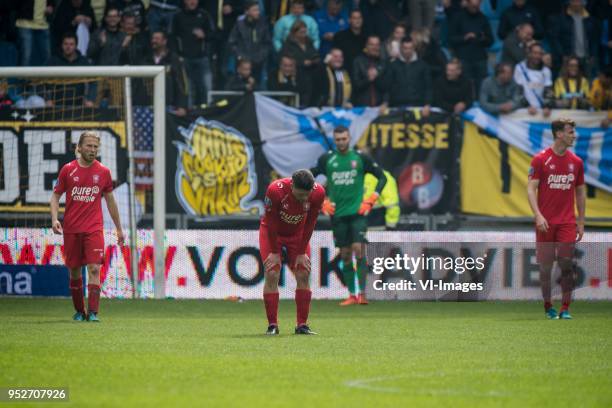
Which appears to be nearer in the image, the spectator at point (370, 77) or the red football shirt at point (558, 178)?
the red football shirt at point (558, 178)

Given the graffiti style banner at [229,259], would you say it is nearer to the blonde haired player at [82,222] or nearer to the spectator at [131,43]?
the spectator at [131,43]

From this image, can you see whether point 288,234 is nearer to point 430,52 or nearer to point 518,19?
point 430,52

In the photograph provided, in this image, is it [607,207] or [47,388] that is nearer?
[47,388]

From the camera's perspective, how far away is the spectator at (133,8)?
2128cm

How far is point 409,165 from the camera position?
19531 mm

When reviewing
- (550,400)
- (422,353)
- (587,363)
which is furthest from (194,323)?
(550,400)

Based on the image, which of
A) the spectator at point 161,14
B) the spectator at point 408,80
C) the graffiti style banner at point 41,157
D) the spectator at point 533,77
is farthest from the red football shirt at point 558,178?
the spectator at point 161,14

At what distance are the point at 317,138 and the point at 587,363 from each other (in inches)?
403

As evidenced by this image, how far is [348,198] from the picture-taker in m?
17.5

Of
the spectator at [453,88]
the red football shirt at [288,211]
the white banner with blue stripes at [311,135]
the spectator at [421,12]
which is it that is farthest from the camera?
the spectator at [421,12]

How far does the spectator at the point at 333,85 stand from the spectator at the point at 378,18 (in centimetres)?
143

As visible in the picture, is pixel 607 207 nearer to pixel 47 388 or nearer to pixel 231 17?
pixel 231 17

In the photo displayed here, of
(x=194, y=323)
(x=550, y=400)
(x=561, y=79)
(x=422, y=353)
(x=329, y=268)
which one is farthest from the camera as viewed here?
(x=561, y=79)

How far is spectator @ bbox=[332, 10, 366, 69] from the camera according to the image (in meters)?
21.0
